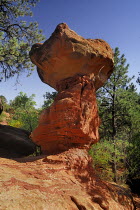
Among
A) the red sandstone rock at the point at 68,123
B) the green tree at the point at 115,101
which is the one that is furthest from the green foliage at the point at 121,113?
the red sandstone rock at the point at 68,123

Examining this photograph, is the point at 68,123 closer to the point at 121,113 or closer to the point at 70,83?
the point at 70,83

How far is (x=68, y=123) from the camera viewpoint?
561 cm

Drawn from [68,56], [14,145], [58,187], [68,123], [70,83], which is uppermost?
[68,56]

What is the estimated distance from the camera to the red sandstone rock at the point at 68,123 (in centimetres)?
562

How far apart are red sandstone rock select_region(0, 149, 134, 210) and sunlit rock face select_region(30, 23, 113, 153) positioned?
67 cm

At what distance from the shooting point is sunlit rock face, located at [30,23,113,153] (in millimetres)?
5688

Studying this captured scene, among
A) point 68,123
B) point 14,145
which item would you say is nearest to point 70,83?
point 68,123

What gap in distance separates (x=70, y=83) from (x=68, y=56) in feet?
3.54

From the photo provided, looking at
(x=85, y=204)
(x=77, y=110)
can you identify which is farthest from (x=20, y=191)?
(x=77, y=110)

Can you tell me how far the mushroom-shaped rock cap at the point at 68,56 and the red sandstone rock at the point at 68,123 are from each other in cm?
109

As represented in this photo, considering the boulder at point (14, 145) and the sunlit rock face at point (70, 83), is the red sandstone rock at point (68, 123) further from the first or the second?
the boulder at point (14, 145)

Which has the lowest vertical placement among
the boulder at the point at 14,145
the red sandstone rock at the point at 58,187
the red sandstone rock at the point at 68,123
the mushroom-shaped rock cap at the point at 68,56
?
the red sandstone rock at the point at 58,187

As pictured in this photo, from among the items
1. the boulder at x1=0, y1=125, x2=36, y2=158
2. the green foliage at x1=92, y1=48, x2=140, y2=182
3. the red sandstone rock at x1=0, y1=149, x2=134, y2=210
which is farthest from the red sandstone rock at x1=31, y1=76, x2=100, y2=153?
the green foliage at x1=92, y1=48, x2=140, y2=182

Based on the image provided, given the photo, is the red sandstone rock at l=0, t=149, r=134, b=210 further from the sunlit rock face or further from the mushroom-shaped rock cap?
the mushroom-shaped rock cap
